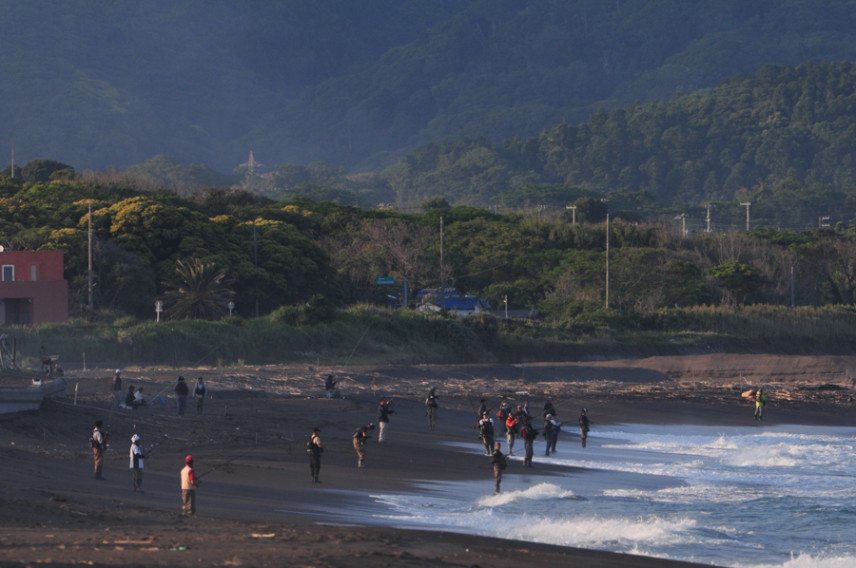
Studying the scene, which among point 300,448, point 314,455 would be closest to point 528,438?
point 300,448

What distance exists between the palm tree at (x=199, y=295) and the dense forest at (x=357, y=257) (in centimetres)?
7

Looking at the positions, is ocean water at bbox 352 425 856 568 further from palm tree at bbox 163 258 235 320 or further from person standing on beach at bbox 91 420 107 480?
palm tree at bbox 163 258 235 320

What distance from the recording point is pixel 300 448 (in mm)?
23750

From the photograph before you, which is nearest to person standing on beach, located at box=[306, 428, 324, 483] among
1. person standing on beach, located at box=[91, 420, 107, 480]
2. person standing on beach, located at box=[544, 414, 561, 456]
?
person standing on beach, located at box=[91, 420, 107, 480]

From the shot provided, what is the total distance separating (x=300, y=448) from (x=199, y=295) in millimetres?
24094

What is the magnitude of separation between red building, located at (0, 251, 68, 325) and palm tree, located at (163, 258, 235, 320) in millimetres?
4831

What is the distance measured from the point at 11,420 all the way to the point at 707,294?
51373 mm

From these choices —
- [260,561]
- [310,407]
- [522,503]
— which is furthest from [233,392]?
[260,561]

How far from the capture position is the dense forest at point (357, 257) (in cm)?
4872

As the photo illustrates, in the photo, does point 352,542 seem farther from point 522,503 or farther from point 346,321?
point 346,321

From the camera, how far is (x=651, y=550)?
1614cm

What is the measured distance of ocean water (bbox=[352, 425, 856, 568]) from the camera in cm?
1666

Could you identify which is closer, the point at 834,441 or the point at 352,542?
the point at 352,542

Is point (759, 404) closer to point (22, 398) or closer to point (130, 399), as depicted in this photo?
point (130, 399)
